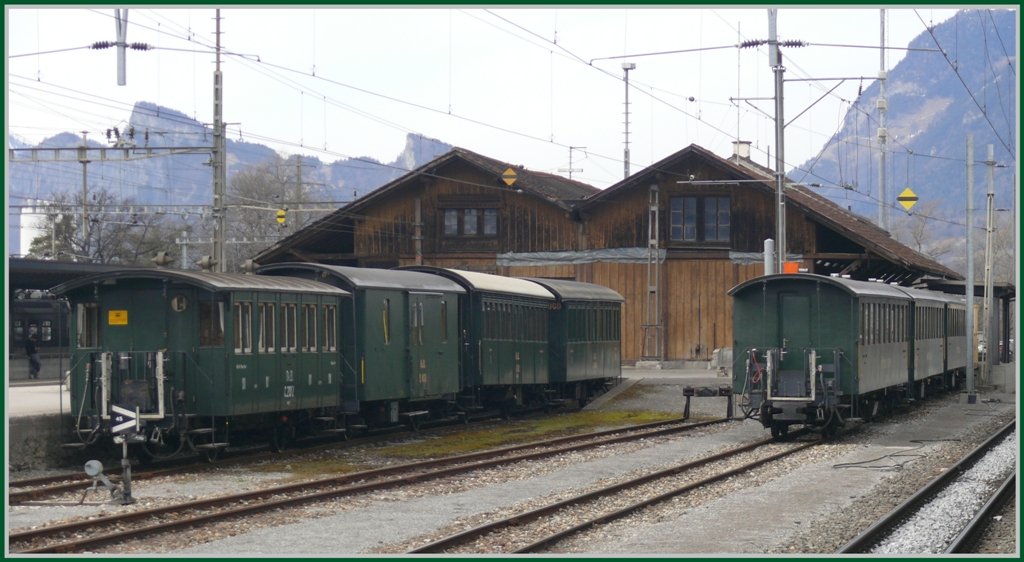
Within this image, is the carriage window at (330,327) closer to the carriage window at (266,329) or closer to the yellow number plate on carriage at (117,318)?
the carriage window at (266,329)

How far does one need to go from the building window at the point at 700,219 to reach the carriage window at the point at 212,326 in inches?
1138

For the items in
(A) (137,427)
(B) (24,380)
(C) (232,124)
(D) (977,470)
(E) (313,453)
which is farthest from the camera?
(C) (232,124)

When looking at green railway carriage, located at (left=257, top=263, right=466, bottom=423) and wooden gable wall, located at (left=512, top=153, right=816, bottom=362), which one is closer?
green railway carriage, located at (left=257, top=263, right=466, bottom=423)

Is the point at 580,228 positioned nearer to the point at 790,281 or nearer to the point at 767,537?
the point at 790,281

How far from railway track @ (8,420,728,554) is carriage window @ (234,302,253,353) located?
2799mm

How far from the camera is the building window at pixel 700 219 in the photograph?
46906mm

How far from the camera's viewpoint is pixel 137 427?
709 inches

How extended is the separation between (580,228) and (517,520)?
34081mm

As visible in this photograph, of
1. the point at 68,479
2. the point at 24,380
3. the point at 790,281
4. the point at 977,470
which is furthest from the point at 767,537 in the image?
the point at 24,380

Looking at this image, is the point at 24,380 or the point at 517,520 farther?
the point at 24,380

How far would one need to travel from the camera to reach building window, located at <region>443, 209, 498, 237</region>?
4959 cm

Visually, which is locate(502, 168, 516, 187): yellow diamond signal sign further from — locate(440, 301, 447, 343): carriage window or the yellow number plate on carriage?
the yellow number plate on carriage

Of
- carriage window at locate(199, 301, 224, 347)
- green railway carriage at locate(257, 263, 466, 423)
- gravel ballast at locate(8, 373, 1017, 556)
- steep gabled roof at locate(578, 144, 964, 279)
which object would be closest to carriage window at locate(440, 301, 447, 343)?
green railway carriage at locate(257, 263, 466, 423)

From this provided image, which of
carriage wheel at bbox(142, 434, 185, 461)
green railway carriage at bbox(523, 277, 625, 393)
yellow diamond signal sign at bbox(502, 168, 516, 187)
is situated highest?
yellow diamond signal sign at bbox(502, 168, 516, 187)
